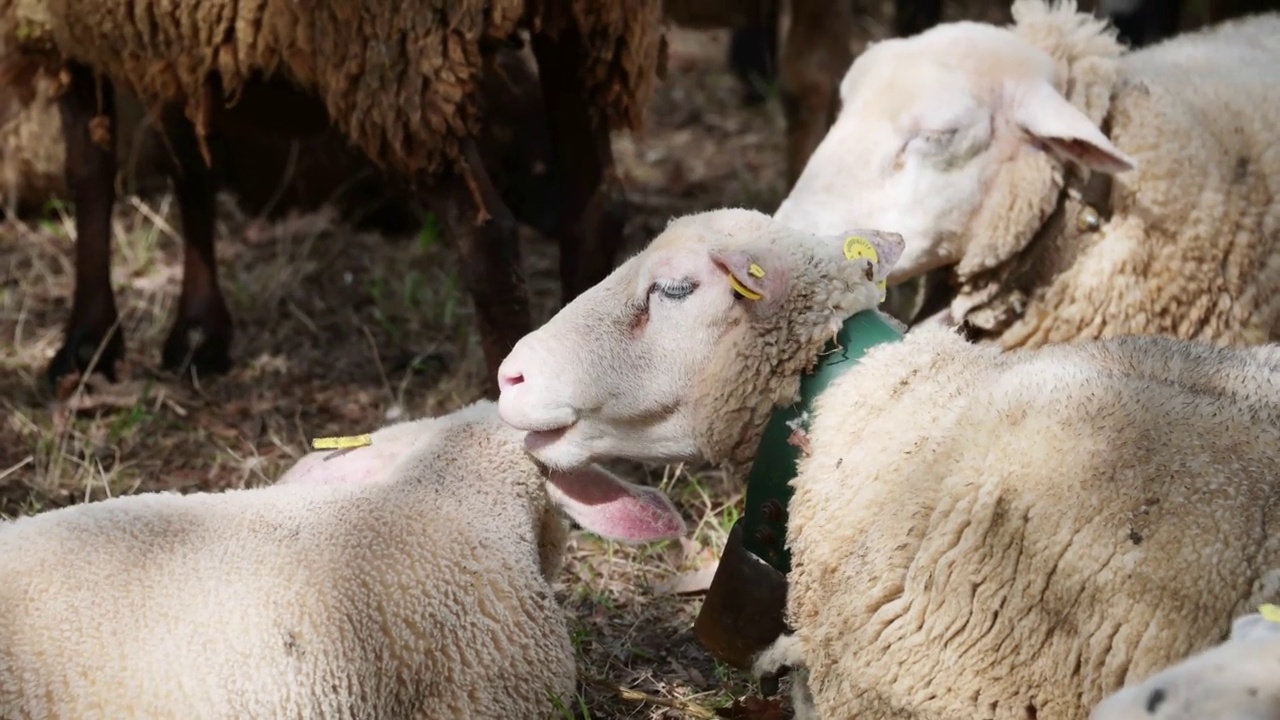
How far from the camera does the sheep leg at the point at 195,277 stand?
428 centimetres

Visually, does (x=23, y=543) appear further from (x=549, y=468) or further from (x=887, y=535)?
(x=887, y=535)

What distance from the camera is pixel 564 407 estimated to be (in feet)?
7.89

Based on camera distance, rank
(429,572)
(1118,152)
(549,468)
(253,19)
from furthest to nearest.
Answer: (253,19) → (1118,152) → (549,468) → (429,572)

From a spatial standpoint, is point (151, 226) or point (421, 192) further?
point (151, 226)

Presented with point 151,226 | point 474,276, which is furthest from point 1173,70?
point 151,226

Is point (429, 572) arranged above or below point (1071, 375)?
below

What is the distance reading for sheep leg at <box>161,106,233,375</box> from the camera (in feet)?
14.0

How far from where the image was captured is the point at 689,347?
2420mm

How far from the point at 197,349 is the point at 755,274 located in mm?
2453

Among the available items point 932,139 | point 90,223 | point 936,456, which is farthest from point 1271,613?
point 90,223

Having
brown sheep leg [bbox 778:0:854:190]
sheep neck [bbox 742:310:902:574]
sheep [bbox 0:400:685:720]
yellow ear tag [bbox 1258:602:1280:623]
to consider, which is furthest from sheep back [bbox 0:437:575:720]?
brown sheep leg [bbox 778:0:854:190]

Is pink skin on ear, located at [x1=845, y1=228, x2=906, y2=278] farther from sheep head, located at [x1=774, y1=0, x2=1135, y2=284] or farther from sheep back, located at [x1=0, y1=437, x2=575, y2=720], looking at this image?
sheep back, located at [x1=0, y1=437, x2=575, y2=720]

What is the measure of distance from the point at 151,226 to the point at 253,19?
2.29 m

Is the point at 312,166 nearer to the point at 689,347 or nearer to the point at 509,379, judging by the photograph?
the point at 509,379
